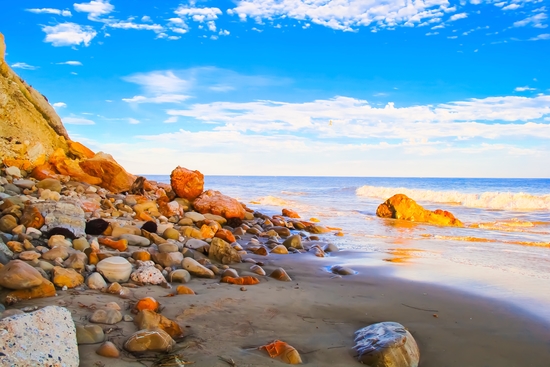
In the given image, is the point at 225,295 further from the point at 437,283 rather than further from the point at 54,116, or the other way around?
the point at 54,116

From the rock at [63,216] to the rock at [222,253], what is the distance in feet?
5.63

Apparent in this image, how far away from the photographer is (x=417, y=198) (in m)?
25.8

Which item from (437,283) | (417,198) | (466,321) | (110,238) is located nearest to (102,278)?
(110,238)

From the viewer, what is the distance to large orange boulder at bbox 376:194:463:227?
1252cm

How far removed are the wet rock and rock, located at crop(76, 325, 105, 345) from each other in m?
1.47

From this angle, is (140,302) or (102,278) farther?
(102,278)

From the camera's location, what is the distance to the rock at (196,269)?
4922 millimetres

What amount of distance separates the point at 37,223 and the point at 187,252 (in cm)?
187

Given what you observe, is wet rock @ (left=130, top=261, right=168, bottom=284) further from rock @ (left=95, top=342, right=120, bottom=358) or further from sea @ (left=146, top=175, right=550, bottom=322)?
sea @ (left=146, top=175, right=550, bottom=322)

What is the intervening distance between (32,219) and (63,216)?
352 mm

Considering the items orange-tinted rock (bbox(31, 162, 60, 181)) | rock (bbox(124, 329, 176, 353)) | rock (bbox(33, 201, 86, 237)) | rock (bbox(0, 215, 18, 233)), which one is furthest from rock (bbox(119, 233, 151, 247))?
orange-tinted rock (bbox(31, 162, 60, 181))

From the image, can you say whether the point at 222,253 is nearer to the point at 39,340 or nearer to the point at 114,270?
the point at 114,270

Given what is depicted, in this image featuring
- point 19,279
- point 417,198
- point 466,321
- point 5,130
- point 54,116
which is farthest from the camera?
point 417,198

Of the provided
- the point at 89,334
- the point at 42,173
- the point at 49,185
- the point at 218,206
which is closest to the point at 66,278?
the point at 89,334
